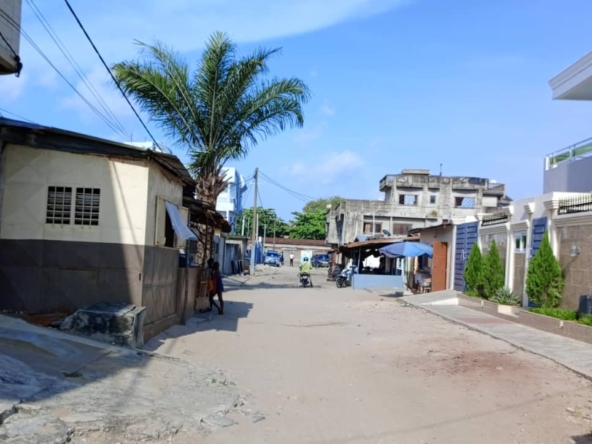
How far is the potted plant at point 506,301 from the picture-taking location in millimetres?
18000

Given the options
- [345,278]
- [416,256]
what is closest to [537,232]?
[416,256]

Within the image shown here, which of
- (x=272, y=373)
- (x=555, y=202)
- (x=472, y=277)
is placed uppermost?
(x=555, y=202)

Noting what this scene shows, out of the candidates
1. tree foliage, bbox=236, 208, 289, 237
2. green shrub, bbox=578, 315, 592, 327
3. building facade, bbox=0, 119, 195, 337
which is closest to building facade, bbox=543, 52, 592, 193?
green shrub, bbox=578, 315, 592, 327

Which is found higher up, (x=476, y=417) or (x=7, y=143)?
(x=7, y=143)

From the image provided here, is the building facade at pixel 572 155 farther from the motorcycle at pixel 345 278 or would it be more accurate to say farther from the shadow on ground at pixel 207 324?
the motorcycle at pixel 345 278

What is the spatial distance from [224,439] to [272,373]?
3.95 m

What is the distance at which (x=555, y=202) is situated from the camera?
16.5 meters

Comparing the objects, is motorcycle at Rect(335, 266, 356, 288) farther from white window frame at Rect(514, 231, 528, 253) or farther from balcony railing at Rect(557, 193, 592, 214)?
balcony railing at Rect(557, 193, 592, 214)

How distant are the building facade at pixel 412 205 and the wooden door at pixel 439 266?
31.7 m

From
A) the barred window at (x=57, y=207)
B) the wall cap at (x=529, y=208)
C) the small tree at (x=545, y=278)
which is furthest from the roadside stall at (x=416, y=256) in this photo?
the barred window at (x=57, y=207)

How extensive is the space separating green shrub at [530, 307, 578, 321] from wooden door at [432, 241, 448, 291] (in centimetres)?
1354

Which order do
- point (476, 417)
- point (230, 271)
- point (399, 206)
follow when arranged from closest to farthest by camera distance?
1. point (476, 417)
2. point (230, 271)
3. point (399, 206)

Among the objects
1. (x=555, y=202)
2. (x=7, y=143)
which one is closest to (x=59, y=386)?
(x=7, y=143)

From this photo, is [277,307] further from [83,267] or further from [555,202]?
[83,267]
